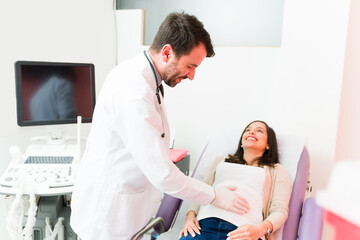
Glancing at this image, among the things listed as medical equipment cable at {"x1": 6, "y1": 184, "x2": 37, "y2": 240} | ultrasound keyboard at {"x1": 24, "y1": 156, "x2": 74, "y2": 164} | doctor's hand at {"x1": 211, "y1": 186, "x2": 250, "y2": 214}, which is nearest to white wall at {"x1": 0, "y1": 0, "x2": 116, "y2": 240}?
ultrasound keyboard at {"x1": 24, "y1": 156, "x2": 74, "y2": 164}

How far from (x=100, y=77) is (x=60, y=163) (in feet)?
3.23

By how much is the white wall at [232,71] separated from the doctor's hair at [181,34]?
93 cm

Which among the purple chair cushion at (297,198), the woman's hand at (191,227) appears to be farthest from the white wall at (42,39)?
the purple chair cushion at (297,198)

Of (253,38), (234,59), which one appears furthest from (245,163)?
(253,38)

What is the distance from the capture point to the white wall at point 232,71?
1731 mm

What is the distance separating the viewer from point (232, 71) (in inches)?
85.8

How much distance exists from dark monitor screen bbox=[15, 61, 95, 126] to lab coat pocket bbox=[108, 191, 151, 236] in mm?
769

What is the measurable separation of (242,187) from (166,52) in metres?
0.78

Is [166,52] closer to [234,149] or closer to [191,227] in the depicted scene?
[191,227]

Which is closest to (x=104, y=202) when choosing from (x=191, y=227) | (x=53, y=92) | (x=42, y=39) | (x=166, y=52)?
(x=191, y=227)

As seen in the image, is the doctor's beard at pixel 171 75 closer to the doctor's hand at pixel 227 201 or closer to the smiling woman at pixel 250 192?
the doctor's hand at pixel 227 201

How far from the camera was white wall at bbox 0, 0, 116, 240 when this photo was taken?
1802mm

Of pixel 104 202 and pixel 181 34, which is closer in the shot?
pixel 181 34

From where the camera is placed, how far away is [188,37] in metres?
1.04
